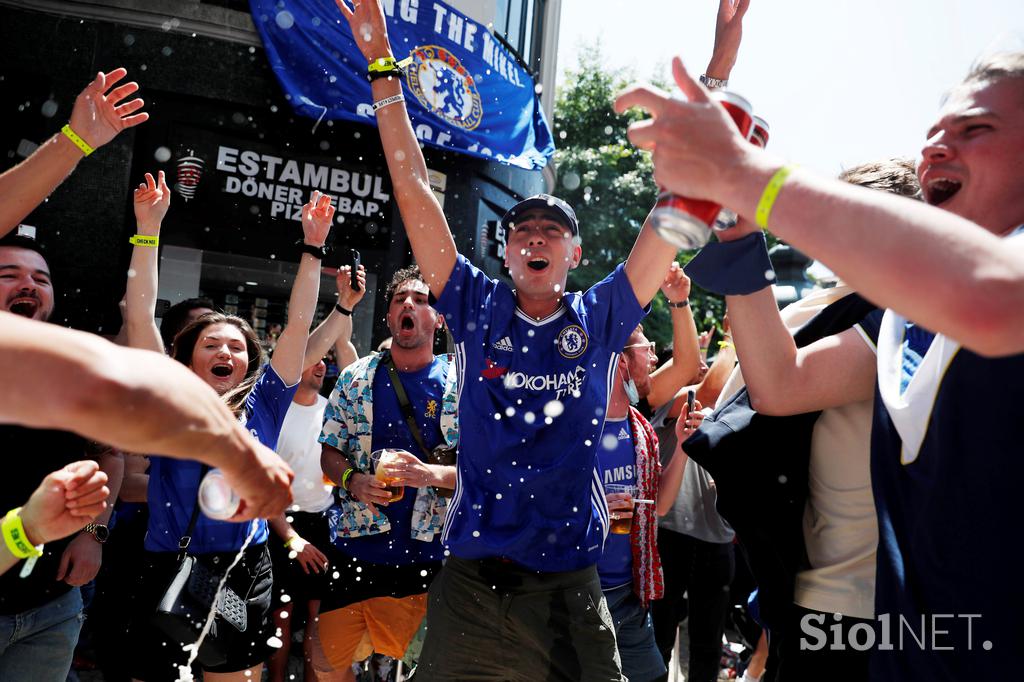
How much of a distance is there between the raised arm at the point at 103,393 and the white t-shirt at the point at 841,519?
1610 mm

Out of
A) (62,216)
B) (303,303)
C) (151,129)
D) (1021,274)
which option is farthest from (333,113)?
(1021,274)

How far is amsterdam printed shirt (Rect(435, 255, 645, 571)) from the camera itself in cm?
291

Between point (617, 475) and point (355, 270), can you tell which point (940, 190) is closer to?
point (617, 475)

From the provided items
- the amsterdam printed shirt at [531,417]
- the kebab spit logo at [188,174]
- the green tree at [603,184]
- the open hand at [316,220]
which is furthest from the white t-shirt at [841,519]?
the green tree at [603,184]

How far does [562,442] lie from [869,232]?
1.92m

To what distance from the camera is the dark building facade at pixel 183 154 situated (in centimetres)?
866

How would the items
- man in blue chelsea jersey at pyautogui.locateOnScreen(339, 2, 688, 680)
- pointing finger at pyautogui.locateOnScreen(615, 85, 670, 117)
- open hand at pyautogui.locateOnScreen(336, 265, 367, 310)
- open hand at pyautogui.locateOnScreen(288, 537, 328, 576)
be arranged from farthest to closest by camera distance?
open hand at pyautogui.locateOnScreen(288, 537, 328, 576), open hand at pyautogui.locateOnScreen(336, 265, 367, 310), man in blue chelsea jersey at pyautogui.locateOnScreen(339, 2, 688, 680), pointing finger at pyautogui.locateOnScreen(615, 85, 670, 117)

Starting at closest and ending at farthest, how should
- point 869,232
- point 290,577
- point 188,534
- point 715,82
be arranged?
point 869,232 < point 715,82 < point 188,534 < point 290,577

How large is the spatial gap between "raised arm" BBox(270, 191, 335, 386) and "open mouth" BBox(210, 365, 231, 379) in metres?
0.25

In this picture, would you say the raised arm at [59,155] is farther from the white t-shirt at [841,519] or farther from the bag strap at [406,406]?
the white t-shirt at [841,519]

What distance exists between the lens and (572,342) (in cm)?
306

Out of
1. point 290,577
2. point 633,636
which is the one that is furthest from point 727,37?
point 290,577

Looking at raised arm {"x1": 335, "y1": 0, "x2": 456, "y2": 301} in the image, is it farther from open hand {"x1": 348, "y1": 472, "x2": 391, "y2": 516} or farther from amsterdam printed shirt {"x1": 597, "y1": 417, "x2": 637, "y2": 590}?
amsterdam printed shirt {"x1": 597, "y1": 417, "x2": 637, "y2": 590}

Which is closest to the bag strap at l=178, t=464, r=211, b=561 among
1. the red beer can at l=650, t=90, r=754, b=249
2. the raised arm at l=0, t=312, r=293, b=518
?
the raised arm at l=0, t=312, r=293, b=518
